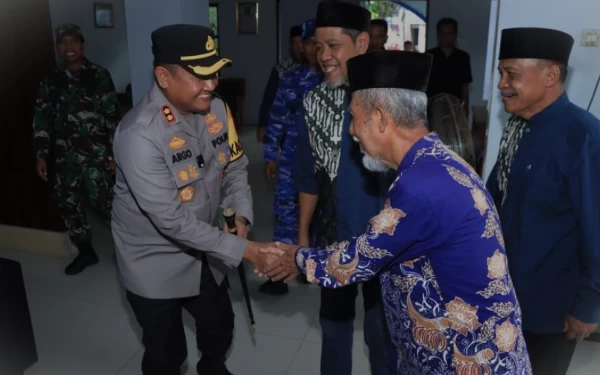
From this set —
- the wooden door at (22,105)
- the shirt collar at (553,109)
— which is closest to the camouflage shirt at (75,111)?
the wooden door at (22,105)

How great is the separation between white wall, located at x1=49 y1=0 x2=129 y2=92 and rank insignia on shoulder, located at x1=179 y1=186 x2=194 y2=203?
275 inches

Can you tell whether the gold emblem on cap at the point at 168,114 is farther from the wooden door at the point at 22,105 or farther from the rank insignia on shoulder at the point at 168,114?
the wooden door at the point at 22,105

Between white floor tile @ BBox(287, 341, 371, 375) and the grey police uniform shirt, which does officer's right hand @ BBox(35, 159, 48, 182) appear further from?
white floor tile @ BBox(287, 341, 371, 375)

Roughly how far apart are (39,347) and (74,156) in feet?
4.12

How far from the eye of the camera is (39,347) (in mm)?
2633

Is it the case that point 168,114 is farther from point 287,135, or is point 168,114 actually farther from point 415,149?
point 287,135

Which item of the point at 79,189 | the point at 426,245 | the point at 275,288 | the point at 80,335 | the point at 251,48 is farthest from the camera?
the point at 251,48

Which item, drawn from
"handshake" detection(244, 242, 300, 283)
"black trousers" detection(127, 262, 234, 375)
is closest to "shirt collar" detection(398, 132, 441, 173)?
"handshake" detection(244, 242, 300, 283)

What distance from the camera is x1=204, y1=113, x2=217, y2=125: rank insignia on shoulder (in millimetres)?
1900

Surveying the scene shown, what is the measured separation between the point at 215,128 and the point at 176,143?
0.80ft

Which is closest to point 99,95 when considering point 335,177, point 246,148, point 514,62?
point 335,177

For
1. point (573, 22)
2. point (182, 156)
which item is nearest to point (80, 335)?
point (182, 156)

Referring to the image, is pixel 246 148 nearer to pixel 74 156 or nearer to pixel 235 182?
pixel 74 156

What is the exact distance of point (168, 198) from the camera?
1668 millimetres
